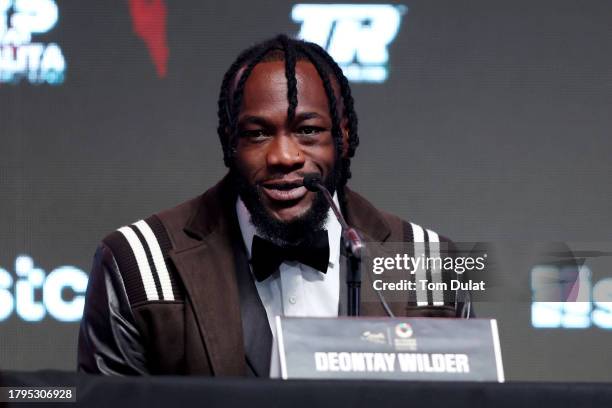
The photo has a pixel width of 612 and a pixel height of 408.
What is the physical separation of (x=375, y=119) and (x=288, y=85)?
149 cm

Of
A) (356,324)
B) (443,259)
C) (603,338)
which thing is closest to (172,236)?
(443,259)

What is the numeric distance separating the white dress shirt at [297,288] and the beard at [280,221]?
0.06 m

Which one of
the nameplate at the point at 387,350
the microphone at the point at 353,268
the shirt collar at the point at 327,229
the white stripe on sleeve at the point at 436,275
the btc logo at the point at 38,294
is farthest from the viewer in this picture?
the btc logo at the point at 38,294

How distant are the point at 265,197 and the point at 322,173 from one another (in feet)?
0.42

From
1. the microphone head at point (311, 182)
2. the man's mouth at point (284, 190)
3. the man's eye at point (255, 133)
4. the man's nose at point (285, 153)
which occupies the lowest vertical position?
the man's mouth at point (284, 190)

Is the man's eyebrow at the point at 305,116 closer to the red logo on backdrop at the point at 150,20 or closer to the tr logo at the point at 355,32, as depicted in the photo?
the tr logo at the point at 355,32

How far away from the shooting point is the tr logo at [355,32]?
379 cm

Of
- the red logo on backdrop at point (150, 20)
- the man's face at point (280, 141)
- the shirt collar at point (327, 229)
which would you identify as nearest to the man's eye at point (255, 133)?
the man's face at point (280, 141)

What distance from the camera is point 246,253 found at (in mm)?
2543

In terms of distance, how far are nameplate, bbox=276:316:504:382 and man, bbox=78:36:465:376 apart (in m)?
0.53

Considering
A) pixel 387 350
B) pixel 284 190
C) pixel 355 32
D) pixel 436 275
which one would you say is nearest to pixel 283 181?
pixel 284 190

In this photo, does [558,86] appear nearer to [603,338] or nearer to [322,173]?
[603,338]

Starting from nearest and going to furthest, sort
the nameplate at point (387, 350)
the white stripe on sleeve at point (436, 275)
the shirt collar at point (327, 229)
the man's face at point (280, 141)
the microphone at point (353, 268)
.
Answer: the nameplate at point (387, 350), the microphone at point (353, 268), the white stripe on sleeve at point (436, 275), the man's face at point (280, 141), the shirt collar at point (327, 229)

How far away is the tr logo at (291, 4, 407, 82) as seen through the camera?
3793mm
